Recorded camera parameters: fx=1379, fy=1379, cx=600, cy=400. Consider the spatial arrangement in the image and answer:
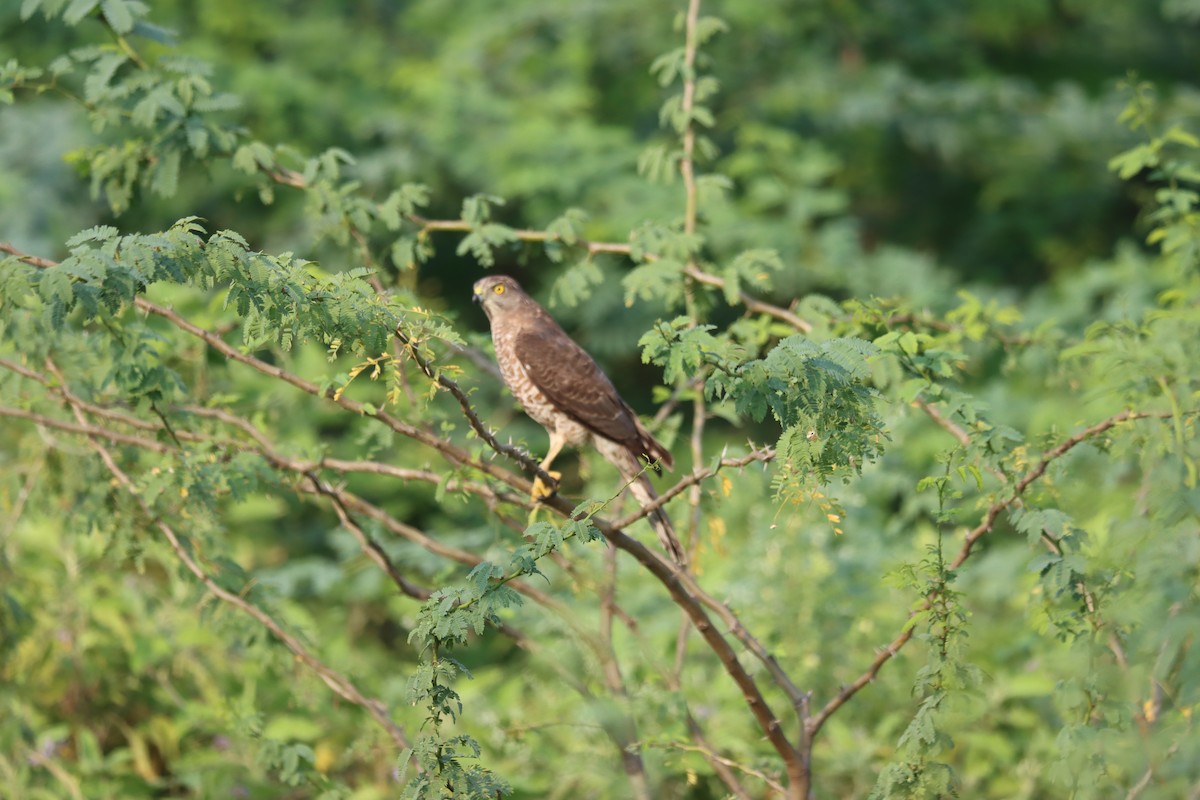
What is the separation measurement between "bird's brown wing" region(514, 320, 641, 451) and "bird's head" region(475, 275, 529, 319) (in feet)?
0.99

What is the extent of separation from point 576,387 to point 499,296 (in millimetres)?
645

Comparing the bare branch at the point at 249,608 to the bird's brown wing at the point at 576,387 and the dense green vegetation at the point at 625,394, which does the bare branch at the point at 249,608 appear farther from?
the bird's brown wing at the point at 576,387

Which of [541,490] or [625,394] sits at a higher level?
[625,394]

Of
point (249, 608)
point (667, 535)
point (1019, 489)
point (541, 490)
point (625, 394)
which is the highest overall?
point (625, 394)

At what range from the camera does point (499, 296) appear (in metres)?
4.72

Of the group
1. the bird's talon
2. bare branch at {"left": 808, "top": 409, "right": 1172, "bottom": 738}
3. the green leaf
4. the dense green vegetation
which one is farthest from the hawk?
the green leaf

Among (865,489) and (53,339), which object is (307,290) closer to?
(53,339)

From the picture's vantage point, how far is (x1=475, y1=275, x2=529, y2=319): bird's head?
4651 mm

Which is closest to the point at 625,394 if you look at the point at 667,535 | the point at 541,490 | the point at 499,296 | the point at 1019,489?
the point at 499,296

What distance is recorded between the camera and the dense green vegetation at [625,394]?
2.90m

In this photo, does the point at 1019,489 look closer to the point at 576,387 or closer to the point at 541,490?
the point at 541,490

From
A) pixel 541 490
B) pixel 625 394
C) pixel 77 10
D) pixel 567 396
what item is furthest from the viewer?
pixel 625 394

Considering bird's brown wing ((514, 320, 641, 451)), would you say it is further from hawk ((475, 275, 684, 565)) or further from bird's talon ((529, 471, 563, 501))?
bird's talon ((529, 471, 563, 501))

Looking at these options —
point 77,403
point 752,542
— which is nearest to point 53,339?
point 77,403
